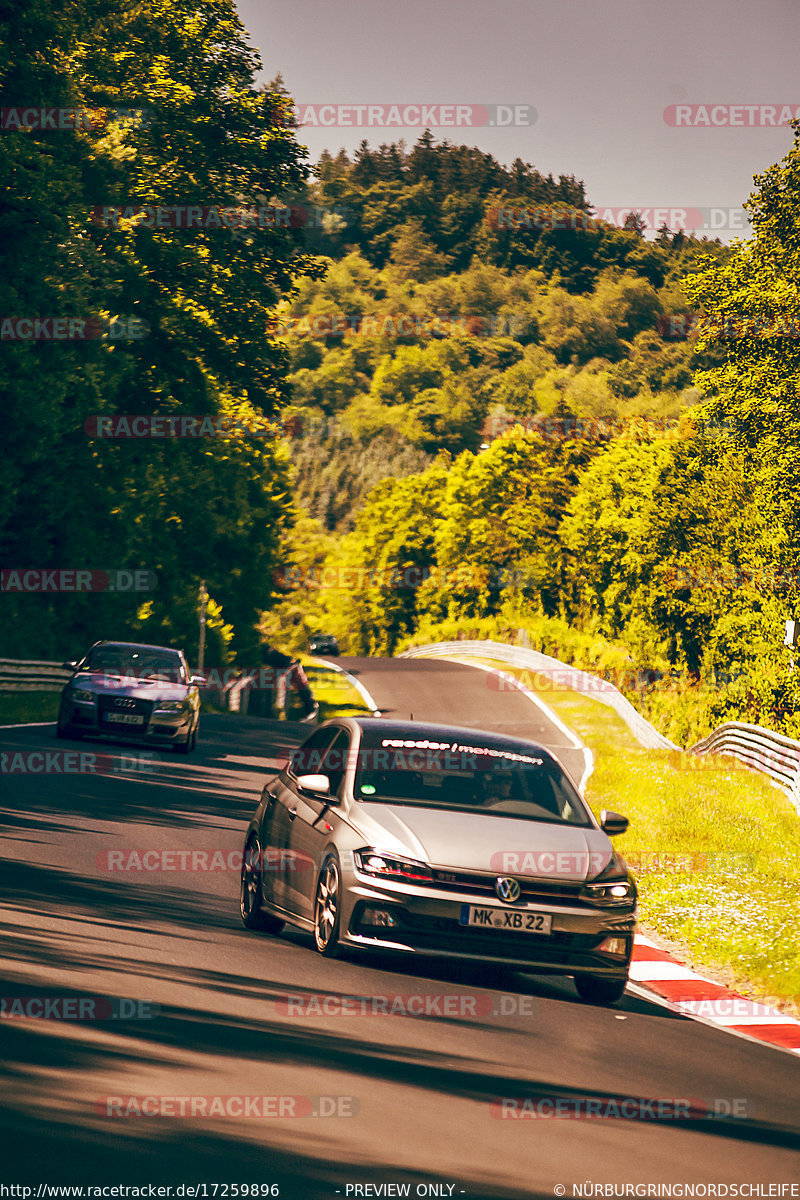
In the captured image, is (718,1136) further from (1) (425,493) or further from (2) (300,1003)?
(1) (425,493)

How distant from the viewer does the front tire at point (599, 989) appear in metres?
9.80

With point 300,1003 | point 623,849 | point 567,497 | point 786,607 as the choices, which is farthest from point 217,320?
point 567,497

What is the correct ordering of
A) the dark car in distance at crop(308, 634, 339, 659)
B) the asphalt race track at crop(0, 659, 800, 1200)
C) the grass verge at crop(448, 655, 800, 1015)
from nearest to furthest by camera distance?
1. the asphalt race track at crop(0, 659, 800, 1200)
2. the grass verge at crop(448, 655, 800, 1015)
3. the dark car in distance at crop(308, 634, 339, 659)

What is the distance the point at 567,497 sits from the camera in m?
109

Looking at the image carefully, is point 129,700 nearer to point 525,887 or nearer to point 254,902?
point 254,902

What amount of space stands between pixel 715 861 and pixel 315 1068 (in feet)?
37.9

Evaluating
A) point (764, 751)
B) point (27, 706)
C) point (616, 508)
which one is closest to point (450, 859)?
point (764, 751)

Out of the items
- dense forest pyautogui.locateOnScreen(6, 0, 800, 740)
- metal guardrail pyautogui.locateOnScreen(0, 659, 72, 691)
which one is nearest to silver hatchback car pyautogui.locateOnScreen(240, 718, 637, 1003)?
metal guardrail pyautogui.locateOnScreen(0, 659, 72, 691)

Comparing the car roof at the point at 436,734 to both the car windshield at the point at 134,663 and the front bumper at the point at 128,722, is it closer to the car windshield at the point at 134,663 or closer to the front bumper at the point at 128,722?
the front bumper at the point at 128,722

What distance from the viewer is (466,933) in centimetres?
927

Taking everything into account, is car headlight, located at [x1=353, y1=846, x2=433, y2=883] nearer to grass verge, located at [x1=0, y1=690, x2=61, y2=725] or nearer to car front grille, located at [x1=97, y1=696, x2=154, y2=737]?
car front grille, located at [x1=97, y1=696, x2=154, y2=737]

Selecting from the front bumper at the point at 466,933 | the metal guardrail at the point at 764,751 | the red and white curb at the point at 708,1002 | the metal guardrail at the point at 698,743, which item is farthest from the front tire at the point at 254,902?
the metal guardrail at the point at 698,743

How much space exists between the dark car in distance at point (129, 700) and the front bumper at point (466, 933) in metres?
15.9

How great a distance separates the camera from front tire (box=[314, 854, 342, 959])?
963cm
